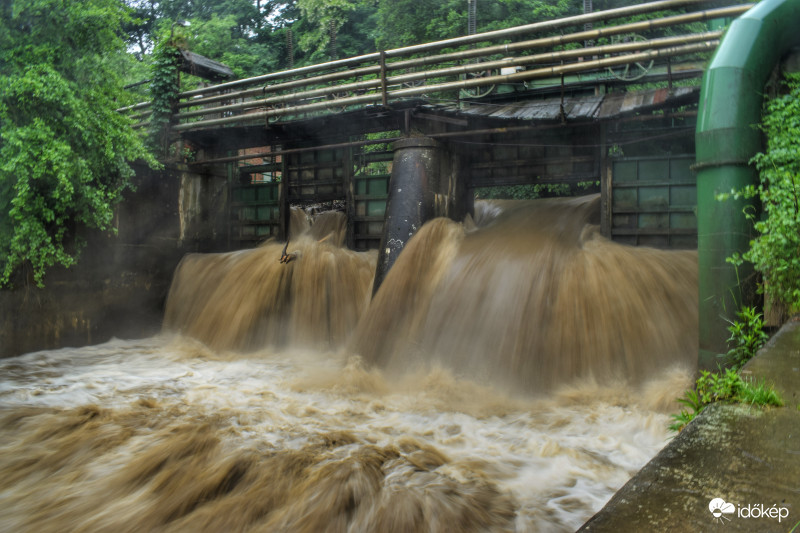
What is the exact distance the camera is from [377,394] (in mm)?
6707

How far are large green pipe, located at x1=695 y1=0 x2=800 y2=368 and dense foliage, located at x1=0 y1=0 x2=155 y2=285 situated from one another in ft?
Result: 26.5

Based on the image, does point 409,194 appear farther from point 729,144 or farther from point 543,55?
point 729,144

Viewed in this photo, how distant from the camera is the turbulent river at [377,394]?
3836 mm

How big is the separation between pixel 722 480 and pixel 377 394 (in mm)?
5169

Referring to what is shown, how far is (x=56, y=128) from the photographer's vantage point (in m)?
8.15

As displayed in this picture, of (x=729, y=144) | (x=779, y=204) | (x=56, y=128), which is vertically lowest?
(x=779, y=204)

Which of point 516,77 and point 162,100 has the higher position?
point 162,100

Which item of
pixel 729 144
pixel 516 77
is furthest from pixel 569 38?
pixel 729 144

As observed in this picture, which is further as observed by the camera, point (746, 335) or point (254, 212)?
point (254, 212)

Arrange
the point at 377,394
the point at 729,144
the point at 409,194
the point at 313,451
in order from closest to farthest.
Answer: the point at 313,451, the point at 729,144, the point at 377,394, the point at 409,194

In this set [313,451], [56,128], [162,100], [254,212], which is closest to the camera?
[313,451]

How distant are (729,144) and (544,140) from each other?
181 inches

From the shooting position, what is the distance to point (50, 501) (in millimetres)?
3900

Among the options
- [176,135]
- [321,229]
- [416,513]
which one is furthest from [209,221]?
[416,513]
